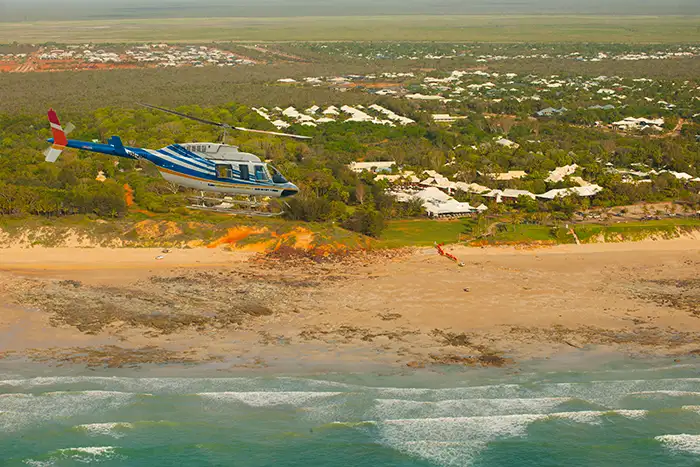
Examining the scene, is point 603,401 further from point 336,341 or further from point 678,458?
point 336,341

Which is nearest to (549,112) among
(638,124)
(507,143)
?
(638,124)

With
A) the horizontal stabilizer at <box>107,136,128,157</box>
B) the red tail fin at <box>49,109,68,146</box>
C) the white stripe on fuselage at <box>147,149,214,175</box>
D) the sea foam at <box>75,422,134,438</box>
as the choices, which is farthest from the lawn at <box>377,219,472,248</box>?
the sea foam at <box>75,422,134,438</box>

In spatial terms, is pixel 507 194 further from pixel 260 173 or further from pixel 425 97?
pixel 425 97

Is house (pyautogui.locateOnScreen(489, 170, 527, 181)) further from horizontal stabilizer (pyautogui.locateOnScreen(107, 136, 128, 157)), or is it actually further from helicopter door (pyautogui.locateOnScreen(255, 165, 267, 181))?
horizontal stabilizer (pyautogui.locateOnScreen(107, 136, 128, 157))

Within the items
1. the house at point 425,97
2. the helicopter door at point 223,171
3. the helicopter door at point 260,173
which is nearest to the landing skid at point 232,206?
the helicopter door at point 223,171

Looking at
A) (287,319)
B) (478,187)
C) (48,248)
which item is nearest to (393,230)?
(478,187)

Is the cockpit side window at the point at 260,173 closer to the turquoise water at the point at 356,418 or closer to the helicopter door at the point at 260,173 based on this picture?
the helicopter door at the point at 260,173
